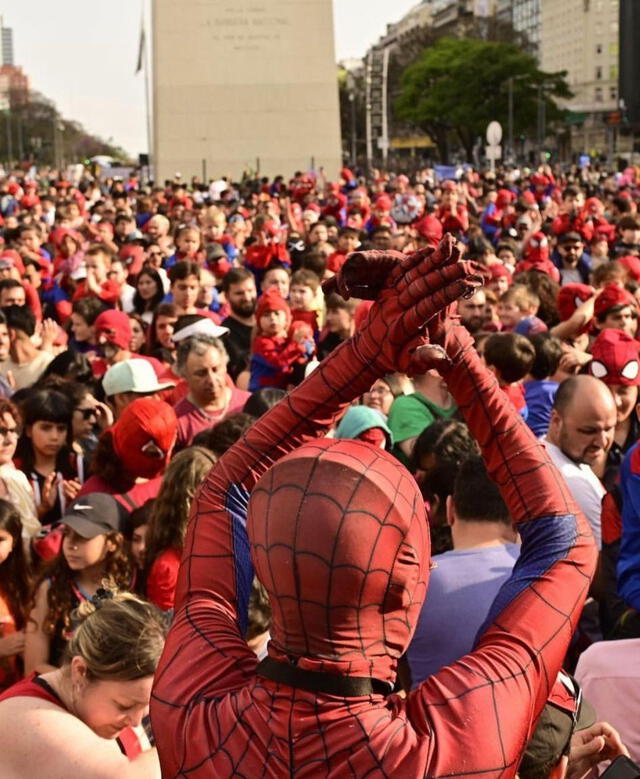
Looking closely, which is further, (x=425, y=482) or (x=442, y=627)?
(x=425, y=482)

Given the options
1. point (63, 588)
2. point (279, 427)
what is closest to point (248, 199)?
point (63, 588)

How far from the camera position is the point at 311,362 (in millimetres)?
7180

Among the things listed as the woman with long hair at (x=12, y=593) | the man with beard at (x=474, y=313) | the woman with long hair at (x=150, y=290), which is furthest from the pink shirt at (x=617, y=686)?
the woman with long hair at (x=150, y=290)

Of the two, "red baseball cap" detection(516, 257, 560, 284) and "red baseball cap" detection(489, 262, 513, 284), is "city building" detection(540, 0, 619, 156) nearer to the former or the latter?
"red baseball cap" detection(516, 257, 560, 284)

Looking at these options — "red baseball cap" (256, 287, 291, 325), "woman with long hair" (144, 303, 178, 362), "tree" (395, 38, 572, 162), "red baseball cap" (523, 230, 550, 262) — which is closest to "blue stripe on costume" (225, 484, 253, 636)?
"red baseball cap" (256, 287, 291, 325)

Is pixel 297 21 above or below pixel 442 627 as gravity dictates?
above

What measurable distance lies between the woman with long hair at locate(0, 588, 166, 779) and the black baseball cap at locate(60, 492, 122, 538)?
104cm

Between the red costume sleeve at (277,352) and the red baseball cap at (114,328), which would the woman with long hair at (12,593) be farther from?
the red baseball cap at (114,328)

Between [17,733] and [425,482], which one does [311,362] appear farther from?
[17,733]

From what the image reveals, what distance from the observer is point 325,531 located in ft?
5.23

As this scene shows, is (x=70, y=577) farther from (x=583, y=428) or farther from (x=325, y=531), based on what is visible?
(x=325, y=531)

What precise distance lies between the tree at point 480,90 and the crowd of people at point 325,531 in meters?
87.9

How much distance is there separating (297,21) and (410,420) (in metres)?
33.3

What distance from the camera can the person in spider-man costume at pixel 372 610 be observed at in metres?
1.60
